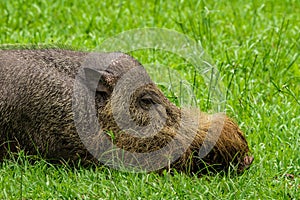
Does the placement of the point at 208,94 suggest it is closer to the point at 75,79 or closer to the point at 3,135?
the point at 75,79

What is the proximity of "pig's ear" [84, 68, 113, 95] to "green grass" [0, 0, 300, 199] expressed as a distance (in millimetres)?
516

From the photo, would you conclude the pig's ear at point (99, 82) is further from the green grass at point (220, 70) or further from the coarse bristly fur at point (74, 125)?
the green grass at point (220, 70)

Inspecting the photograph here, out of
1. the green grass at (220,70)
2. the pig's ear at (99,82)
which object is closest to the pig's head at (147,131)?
the pig's ear at (99,82)

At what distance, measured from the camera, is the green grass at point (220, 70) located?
4492 millimetres

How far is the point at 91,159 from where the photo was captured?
4.83m

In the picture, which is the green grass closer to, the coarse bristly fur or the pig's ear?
the coarse bristly fur

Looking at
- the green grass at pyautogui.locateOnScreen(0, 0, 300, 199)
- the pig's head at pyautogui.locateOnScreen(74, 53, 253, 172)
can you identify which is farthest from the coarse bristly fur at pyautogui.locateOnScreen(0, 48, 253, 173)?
the green grass at pyautogui.locateOnScreen(0, 0, 300, 199)

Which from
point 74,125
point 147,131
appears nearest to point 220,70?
point 147,131

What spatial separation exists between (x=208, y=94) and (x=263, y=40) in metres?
1.76

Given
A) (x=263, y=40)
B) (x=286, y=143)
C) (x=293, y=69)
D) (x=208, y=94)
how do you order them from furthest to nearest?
(x=263, y=40) < (x=293, y=69) < (x=208, y=94) < (x=286, y=143)

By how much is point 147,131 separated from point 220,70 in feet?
5.49

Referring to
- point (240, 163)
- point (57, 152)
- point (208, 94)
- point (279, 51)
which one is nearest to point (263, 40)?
point (279, 51)

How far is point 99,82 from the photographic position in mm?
4910

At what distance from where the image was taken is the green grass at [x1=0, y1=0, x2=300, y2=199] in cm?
449
